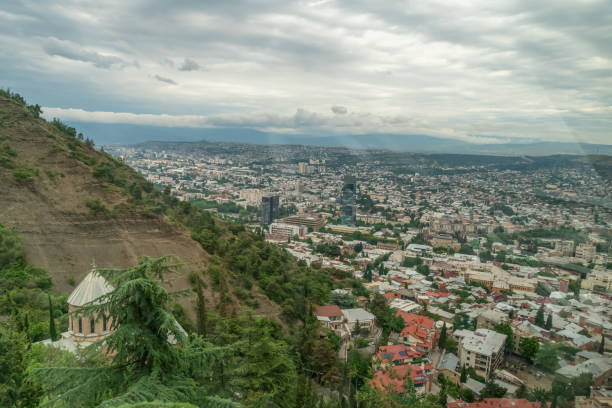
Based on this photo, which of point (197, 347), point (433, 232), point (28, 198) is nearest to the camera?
point (197, 347)

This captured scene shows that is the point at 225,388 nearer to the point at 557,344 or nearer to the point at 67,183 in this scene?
the point at 557,344

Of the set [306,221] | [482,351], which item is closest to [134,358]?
[482,351]

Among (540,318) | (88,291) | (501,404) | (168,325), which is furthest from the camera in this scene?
(540,318)

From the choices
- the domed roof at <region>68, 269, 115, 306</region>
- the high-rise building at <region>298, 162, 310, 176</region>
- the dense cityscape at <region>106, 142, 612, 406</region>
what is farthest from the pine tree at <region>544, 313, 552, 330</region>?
the high-rise building at <region>298, 162, 310, 176</region>

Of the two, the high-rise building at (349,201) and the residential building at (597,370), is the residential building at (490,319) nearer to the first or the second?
the residential building at (597,370)

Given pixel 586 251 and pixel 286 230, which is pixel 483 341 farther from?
pixel 286 230

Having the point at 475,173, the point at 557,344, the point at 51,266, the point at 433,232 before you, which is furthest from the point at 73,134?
the point at 475,173

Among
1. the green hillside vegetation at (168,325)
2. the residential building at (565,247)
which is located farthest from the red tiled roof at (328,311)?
the residential building at (565,247)
